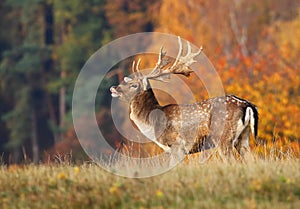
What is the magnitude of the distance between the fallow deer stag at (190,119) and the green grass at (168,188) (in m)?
2.01

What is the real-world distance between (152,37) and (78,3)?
7.66 metres

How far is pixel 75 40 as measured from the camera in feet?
179

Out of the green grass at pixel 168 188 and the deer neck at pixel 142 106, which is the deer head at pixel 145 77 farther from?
the green grass at pixel 168 188

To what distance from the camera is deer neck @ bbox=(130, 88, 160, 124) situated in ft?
46.8

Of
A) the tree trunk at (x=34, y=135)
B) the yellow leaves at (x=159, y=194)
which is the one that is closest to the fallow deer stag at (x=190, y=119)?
the yellow leaves at (x=159, y=194)

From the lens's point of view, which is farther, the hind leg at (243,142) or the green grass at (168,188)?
the hind leg at (243,142)

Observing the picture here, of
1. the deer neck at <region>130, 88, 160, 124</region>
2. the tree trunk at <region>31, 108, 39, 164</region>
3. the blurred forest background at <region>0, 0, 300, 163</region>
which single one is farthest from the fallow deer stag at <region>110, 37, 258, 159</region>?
the tree trunk at <region>31, 108, 39, 164</region>

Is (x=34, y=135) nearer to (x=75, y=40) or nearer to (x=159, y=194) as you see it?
(x=75, y=40)

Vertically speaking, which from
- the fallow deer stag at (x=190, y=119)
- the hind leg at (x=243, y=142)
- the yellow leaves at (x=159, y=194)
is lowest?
the yellow leaves at (x=159, y=194)

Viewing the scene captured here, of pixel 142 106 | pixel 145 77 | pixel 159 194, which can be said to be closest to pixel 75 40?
pixel 145 77

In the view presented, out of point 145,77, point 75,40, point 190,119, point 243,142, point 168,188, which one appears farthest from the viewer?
point 75,40

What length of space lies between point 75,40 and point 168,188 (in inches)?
1762

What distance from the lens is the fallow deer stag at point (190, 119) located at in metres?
13.2

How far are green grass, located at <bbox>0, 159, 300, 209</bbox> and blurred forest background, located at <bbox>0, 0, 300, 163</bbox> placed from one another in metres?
31.9
